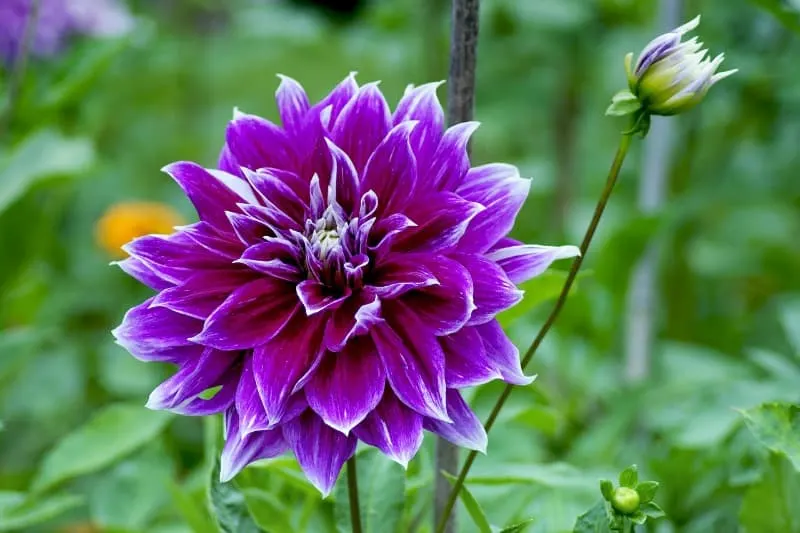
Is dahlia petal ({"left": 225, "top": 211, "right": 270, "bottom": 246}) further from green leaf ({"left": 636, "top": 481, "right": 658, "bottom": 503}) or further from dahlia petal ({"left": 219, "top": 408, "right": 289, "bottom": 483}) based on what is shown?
green leaf ({"left": 636, "top": 481, "right": 658, "bottom": 503})

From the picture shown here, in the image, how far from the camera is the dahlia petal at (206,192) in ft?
2.21

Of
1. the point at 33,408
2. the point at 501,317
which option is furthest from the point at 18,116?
the point at 501,317

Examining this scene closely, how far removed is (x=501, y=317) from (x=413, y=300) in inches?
8.2

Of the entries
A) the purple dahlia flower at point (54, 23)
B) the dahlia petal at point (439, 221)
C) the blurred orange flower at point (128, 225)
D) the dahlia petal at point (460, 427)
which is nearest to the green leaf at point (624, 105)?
the dahlia petal at point (439, 221)

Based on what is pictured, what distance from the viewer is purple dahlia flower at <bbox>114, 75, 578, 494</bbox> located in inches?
24.4

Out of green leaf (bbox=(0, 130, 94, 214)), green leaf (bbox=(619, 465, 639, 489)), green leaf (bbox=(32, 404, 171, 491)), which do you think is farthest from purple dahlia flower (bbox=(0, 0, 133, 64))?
green leaf (bbox=(619, 465, 639, 489))

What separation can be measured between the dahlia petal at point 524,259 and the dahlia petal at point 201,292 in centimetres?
17

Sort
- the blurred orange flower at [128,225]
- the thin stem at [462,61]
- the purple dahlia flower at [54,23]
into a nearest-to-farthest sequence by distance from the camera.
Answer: the thin stem at [462,61], the purple dahlia flower at [54,23], the blurred orange flower at [128,225]

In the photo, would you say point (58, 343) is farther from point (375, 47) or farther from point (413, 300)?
point (413, 300)

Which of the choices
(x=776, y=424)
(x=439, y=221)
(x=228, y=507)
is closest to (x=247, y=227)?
(x=439, y=221)

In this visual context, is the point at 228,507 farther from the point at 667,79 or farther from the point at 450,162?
the point at 667,79

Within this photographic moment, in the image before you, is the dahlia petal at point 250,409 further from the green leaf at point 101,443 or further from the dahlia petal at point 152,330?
the green leaf at point 101,443

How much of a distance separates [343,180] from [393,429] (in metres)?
0.17

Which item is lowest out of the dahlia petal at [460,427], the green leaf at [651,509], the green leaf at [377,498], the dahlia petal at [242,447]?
the green leaf at [377,498]
